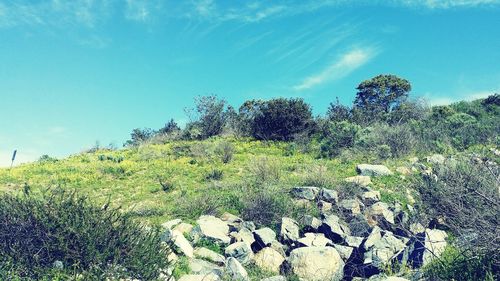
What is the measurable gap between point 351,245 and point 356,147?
38.2 feet

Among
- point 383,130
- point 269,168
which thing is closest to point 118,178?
point 269,168

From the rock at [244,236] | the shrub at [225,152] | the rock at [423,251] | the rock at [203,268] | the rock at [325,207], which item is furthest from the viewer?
the shrub at [225,152]

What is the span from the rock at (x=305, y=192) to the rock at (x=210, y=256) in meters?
4.26

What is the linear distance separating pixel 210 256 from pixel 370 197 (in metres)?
5.34

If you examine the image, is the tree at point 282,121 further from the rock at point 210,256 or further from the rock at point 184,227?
the rock at point 210,256

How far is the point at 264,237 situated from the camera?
8.75m

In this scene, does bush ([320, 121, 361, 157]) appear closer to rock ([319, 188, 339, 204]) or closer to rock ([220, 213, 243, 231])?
rock ([319, 188, 339, 204])

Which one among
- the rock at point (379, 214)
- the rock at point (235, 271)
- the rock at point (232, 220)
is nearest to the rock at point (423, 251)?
the rock at point (379, 214)

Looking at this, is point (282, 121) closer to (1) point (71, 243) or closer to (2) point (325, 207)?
(2) point (325, 207)

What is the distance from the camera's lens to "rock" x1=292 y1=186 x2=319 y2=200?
11.8 meters

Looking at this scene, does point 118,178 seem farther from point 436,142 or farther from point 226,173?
point 436,142

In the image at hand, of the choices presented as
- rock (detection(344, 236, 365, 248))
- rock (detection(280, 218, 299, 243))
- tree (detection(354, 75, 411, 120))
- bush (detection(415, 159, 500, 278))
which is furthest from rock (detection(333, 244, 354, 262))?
tree (detection(354, 75, 411, 120))

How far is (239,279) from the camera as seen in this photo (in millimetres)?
6855

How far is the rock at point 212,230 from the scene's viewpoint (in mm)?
8828
